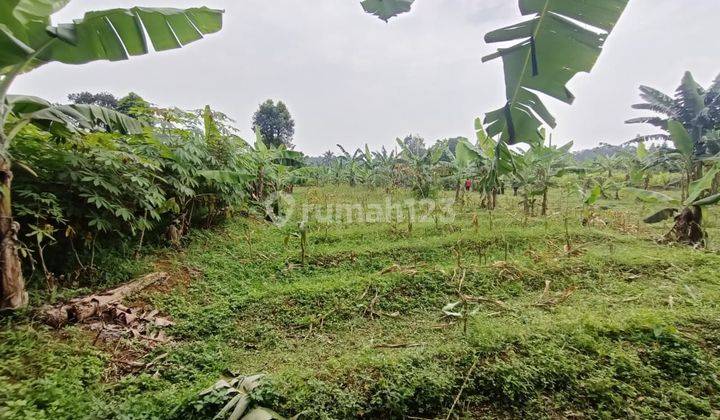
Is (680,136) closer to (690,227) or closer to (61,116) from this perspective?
(690,227)

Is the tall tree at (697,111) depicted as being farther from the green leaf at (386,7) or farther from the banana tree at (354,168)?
the banana tree at (354,168)

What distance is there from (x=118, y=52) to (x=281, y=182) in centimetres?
547

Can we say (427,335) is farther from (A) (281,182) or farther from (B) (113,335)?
(A) (281,182)

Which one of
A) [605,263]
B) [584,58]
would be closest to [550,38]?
[584,58]

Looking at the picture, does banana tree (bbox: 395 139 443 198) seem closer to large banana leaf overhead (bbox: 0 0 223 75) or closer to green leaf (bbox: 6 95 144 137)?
large banana leaf overhead (bbox: 0 0 223 75)

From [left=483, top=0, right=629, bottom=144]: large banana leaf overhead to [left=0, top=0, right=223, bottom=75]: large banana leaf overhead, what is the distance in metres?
2.53

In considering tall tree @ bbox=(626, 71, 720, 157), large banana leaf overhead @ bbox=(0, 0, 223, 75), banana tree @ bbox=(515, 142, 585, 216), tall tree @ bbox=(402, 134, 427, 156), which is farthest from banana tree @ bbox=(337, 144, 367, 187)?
large banana leaf overhead @ bbox=(0, 0, 223, 75)

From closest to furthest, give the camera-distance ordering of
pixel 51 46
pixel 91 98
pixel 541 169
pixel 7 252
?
pixel 7 252, pixel 51 46, pixel 541 169, pixel 91 98

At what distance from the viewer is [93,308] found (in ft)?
8.65

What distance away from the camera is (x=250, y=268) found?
436 cm

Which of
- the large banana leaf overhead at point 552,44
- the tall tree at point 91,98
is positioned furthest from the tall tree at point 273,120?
the large banana leaf overhead at point 552,44

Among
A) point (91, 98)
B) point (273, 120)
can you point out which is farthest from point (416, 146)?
point (91, 98)

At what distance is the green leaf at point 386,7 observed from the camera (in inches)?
69.8

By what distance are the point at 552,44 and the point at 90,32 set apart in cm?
325
